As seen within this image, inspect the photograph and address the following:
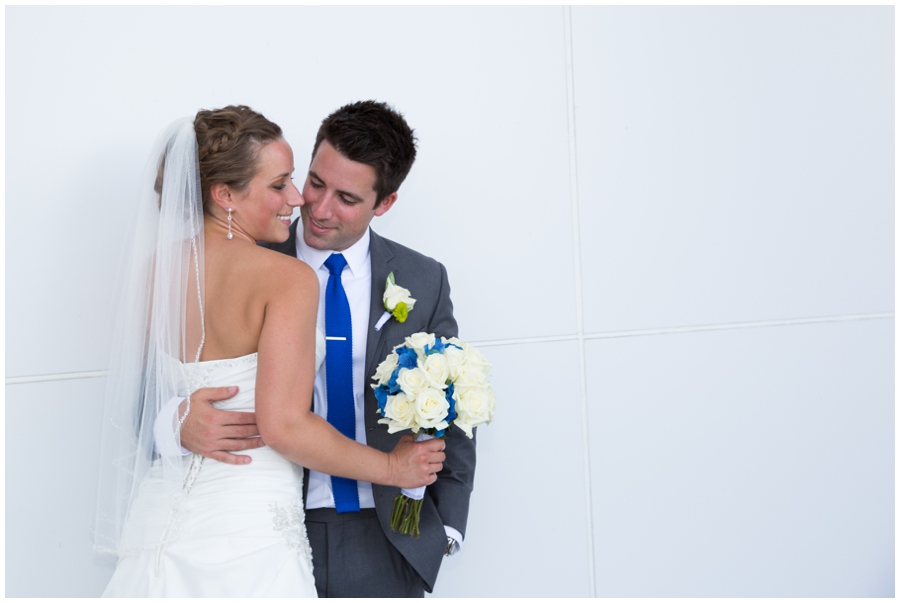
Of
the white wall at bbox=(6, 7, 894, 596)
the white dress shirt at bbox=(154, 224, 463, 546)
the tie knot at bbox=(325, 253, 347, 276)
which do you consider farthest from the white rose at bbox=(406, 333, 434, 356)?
the white wall at bbox=(6, 7, 894, 596)

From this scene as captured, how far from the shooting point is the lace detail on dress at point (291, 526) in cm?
200

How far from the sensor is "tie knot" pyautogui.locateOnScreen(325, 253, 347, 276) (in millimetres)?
2428

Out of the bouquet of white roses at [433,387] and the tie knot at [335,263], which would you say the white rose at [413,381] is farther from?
the tie knot at [335,263]

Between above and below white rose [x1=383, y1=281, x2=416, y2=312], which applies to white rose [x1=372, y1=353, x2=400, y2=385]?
below

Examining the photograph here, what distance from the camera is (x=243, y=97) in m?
2.73

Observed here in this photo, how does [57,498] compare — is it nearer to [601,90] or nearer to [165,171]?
[165,171]

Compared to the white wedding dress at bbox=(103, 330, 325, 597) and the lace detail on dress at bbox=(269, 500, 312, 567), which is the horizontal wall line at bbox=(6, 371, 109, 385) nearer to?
the white wedding dress at bbox=(103, 330, 325, 597)

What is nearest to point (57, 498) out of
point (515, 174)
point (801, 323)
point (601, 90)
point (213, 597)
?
point (213, 597)

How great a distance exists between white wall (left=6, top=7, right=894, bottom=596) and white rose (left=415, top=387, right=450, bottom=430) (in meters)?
1.02

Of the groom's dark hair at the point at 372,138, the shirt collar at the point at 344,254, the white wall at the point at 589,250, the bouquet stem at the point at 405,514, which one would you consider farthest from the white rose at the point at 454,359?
the white wall at the point at 589,250

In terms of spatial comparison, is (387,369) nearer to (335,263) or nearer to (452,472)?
(335,263)

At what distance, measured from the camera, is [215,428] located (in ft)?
6.49

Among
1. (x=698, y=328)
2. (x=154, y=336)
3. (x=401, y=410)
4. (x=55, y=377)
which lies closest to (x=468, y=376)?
(x=401, y=410)

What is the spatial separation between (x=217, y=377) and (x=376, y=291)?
0.60 metres
